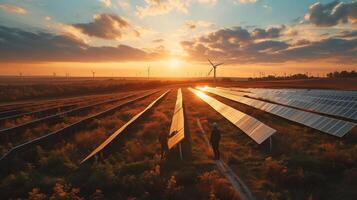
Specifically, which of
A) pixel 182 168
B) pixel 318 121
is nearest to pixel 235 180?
pixel 182 168

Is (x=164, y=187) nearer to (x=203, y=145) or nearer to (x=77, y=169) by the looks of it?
(x=77, y=169)

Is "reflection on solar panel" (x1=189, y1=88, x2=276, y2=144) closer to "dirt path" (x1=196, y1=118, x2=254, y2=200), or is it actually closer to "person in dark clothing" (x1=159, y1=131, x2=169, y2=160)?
"dirt path" (x1=196, y1=118, x2=254, y2=200)

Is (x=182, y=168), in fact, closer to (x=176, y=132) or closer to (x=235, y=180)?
(x=235, y=180)

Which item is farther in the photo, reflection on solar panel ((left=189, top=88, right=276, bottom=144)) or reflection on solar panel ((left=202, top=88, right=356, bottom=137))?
reflection on solar panel ((left=202, top=88, right=356, bottom=137))

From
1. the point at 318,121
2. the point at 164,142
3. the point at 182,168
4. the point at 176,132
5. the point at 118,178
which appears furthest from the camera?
the point at 318,121

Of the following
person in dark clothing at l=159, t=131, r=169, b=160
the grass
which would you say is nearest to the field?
→ the grass

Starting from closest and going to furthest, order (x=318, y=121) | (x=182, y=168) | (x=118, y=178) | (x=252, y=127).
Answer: (x=118, y=178)
(x=182, y=168)
(x=252, y=127)
(x=318, y=121)

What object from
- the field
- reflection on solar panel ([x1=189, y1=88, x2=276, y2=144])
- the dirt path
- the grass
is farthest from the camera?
reflection on solar panel ([x1=189, y1=88, x2=276, y2=144])

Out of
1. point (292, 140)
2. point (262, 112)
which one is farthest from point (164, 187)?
point (262, 112)

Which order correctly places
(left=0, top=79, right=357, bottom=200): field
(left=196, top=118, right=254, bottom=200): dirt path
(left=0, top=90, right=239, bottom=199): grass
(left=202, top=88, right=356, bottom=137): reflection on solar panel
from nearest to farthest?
(left=0, top=90, right=239, bottom=199): grass < (left=196, top=118, right=254, bottom=200): dirt path < (left=0, top=79, right=357, bottom=200): field < (left=202, top=88, right=356, bottom=137): reflection on solar panel

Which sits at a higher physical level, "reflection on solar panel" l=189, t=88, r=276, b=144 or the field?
"reflection on solar panel" l=189, t=88, r=276, b=144

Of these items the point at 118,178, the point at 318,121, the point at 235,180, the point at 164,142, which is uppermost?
the point at 318,121
